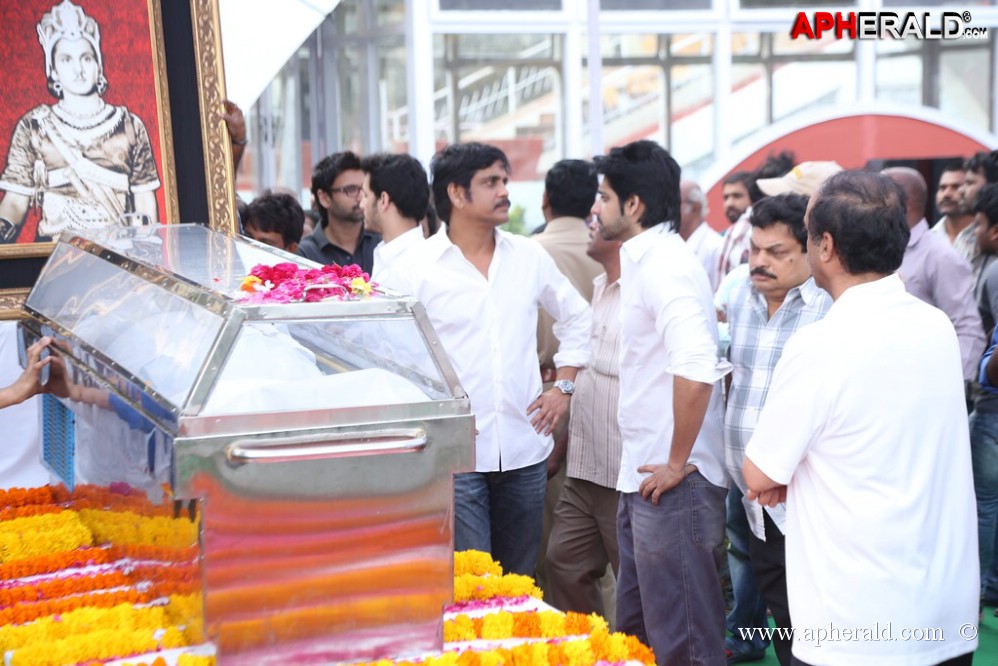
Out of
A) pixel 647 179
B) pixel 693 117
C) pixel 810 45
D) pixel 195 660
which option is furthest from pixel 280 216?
pixel 810 45

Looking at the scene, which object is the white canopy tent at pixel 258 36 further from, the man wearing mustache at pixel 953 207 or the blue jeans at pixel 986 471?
the man wearing mustache at pixel 953 207

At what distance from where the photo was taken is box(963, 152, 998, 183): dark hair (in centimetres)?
633

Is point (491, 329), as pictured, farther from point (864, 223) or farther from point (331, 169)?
point (331, 169)

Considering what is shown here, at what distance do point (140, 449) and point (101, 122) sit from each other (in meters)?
2.04

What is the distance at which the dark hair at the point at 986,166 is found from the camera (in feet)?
20.8

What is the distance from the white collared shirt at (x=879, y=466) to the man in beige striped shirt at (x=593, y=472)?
1494 mm

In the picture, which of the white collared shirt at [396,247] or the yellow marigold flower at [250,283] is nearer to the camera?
the yellow marigold flower at [250,283]

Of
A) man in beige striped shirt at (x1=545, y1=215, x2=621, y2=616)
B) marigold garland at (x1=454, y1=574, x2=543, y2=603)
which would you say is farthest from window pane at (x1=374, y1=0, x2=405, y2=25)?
marigold garland at (x1=454, y1=574, x2=543, y2=603)

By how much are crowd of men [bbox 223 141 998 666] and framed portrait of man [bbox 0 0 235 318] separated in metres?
0.84

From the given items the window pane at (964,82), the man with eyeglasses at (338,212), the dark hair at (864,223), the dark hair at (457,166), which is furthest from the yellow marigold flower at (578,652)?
the window pane at (964,82)

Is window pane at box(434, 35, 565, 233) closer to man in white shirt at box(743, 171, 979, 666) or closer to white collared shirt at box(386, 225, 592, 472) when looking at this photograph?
white collared shirt at box(386, 225, 592, 472)

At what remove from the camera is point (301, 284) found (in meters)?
2.71

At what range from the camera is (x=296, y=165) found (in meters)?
13.7

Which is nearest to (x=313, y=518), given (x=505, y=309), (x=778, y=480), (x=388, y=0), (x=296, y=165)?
(x=778, y=480)
